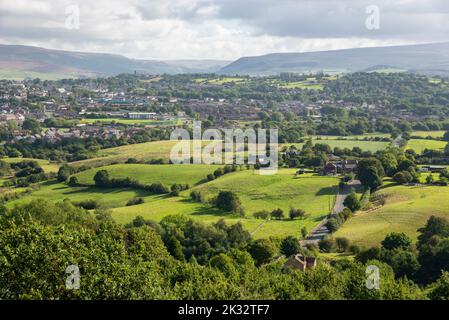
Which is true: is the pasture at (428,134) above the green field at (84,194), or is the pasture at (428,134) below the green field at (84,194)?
above

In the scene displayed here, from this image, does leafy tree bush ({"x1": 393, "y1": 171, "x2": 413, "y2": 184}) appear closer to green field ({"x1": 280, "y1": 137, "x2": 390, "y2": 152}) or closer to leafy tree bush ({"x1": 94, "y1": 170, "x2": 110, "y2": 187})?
green field ({"x1": 280, "y1": 137, "x2": 390, "y2": 152})

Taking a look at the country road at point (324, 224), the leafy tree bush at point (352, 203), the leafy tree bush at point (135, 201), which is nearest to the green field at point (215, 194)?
the leafy tree bush at point (135, 201)

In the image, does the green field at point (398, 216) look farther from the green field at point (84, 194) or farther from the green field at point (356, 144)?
the green field at point (356, 144)

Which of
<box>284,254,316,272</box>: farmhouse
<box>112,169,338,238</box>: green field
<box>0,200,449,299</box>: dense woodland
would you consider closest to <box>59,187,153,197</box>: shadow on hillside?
<box>112,169,338,238</box>: green field

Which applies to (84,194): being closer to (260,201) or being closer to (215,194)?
(215,194)
